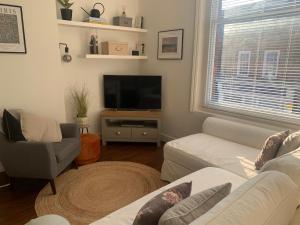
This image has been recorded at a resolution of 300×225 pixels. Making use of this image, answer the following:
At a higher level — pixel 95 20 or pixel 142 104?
pixel 95 20

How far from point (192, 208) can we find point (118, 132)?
295cm

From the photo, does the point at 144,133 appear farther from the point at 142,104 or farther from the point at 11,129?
the point at 11,129

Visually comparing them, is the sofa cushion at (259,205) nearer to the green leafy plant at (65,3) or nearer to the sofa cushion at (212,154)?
the sofa cushion at (212,154)

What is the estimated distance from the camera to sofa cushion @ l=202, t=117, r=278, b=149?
2545 millimetres

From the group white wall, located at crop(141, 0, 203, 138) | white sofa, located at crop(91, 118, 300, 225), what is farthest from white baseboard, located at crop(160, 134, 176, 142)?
white sofa, located at crop(91, 118, 300, 225)

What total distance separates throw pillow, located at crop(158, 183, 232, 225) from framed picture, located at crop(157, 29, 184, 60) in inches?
113

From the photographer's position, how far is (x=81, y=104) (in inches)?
140

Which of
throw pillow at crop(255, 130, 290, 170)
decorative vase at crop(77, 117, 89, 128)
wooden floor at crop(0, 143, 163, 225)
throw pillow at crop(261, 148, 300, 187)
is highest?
throw pillow at crop(261, 148, 300, 187)

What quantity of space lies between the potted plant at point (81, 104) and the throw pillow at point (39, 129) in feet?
2.11

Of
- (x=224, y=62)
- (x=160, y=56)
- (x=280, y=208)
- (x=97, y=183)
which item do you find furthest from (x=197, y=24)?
(x=280, y=208)

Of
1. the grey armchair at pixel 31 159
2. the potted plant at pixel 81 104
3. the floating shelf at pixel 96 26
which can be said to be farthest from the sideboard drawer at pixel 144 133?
the floating shelf at pixel 96 26

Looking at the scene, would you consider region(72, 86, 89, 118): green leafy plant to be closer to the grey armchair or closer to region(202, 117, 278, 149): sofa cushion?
the grey armchair

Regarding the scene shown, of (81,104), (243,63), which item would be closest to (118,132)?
(81,104)

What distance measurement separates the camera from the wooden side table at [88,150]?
10.3ft
